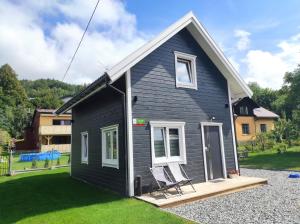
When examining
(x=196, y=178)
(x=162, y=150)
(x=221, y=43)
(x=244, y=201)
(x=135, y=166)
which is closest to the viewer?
(x=244, y=201)

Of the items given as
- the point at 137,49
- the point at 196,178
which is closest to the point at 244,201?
the point at 196,178

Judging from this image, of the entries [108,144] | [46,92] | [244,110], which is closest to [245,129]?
[244,110]

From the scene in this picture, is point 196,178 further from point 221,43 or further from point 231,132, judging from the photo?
point 221,43

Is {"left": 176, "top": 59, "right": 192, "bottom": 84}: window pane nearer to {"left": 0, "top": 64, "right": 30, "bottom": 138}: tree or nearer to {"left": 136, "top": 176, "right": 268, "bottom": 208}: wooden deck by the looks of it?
{"left": 136, "top": 176, "right": 268, "bottom": 208}: wooden deck

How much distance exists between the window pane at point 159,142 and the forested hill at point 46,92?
34.5 metres

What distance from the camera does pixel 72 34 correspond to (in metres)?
9.16

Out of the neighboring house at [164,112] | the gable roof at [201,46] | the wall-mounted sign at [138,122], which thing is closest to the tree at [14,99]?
the gable roof at [201,46]

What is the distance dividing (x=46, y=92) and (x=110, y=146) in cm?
5904

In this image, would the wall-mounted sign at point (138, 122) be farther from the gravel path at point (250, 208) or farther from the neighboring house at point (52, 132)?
the neighboring house at point (52, 132)

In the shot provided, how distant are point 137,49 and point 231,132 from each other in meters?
5.62

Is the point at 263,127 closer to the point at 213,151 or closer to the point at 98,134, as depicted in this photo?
Answer: the point at 213,151

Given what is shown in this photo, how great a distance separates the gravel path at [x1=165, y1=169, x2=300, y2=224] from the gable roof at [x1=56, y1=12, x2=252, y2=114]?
4.34 metres

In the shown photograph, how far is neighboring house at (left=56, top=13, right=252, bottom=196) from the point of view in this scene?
784cm

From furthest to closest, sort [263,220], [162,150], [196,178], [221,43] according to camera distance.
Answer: [221,43], [196,178], [162,150], [263,220]
